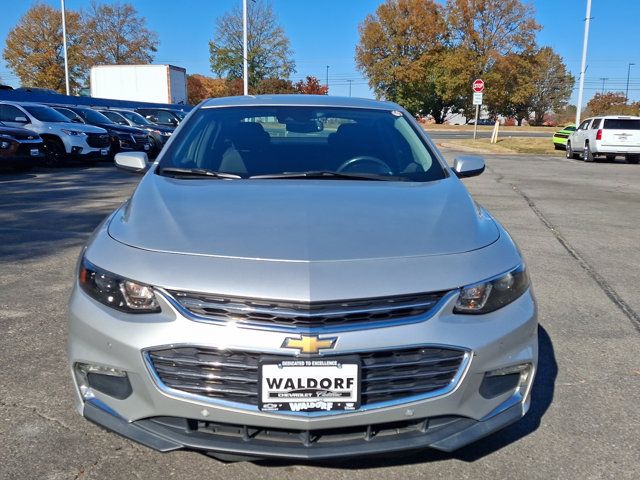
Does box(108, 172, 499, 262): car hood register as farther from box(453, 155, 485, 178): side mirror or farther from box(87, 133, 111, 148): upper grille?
box(87, 133, 111, 148): upper grille

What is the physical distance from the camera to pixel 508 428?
2.92m

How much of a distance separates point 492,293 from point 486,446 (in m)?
0.81

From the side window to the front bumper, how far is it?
1547 cm

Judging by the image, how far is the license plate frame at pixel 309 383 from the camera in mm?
2133

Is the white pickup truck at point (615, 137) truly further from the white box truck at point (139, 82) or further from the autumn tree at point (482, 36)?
the autumn tree at point (482, 36)

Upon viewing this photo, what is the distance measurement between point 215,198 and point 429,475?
158 centimetres

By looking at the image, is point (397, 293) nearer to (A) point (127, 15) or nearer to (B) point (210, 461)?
(B) point (210, 461)

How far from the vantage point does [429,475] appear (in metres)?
2.55

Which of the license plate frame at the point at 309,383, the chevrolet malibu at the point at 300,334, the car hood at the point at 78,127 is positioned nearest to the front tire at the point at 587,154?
the car hood at the point at 78,127

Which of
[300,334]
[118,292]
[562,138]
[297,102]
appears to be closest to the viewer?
[300,334]

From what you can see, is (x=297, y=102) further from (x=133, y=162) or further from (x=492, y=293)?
(x=492, y=293)

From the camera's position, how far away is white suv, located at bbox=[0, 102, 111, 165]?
15680 millimetres

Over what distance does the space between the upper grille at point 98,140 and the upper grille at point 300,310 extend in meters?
15.3

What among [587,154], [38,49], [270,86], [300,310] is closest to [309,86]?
[270,86]
